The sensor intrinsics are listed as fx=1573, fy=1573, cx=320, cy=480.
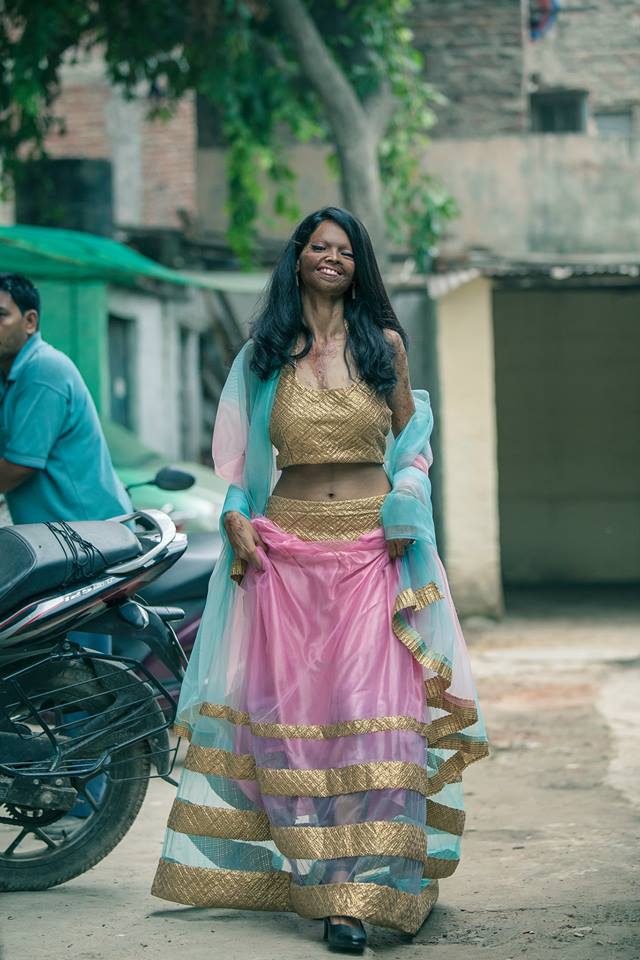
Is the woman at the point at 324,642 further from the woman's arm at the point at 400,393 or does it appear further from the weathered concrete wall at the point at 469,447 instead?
the weathered concrete wall at the point at 469,447

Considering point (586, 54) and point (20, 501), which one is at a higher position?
point (586, 54)

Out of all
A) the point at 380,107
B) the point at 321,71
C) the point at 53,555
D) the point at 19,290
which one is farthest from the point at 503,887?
the point at 380,107

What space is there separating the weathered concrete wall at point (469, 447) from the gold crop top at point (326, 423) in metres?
7.54

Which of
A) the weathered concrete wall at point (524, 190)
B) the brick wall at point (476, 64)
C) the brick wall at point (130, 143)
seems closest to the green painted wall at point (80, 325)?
the weathered concrete wall at point (524, 190)

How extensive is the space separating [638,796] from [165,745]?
217cm

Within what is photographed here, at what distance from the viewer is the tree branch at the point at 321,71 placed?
11.8 meters

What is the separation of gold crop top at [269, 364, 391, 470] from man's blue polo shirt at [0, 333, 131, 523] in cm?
94

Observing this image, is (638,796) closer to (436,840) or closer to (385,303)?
(436,840)

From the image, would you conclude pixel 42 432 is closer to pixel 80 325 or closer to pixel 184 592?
pixel 184 592

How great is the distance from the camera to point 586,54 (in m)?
19.7

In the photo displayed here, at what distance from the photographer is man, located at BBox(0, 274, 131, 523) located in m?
4.96

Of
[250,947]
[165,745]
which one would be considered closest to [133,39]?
[165,745]

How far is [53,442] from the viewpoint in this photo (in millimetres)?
5000

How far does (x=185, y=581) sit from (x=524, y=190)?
9.03 meters
